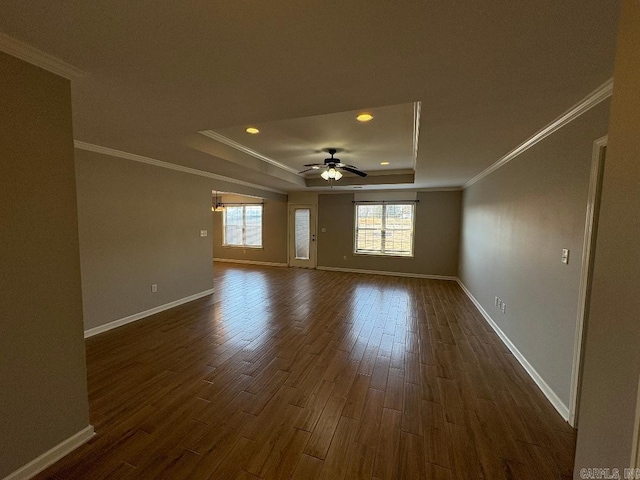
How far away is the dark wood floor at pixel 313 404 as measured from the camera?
5.32 ft

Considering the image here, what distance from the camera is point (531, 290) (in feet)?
8.82

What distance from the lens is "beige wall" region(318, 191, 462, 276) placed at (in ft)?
22.6

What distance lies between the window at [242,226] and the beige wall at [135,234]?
3.56 m

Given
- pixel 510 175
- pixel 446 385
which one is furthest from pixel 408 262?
pixel 446 385

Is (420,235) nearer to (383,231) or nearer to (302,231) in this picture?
(383,231)

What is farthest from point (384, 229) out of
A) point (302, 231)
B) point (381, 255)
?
point (302, 231)

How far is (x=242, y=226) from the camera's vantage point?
8945 millimetres

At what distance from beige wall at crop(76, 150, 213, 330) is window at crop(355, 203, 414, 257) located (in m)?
4.29

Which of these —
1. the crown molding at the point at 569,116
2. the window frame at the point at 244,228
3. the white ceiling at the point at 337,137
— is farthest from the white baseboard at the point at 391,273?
the crown molding at the point at 569,116

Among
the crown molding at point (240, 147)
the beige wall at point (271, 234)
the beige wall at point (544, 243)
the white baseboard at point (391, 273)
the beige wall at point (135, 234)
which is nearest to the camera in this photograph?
the beige wall at point (544, 243)

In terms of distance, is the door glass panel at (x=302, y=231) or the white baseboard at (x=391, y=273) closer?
the white baseboard at (x=391, y=273)

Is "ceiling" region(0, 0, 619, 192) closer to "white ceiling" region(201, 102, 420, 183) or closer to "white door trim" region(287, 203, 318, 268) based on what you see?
"white ceiling" region(201, 102, 420, 183)

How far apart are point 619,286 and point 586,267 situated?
4.52 feet

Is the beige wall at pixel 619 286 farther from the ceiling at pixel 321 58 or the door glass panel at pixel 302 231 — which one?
the door glass panel at pixel 302 231
